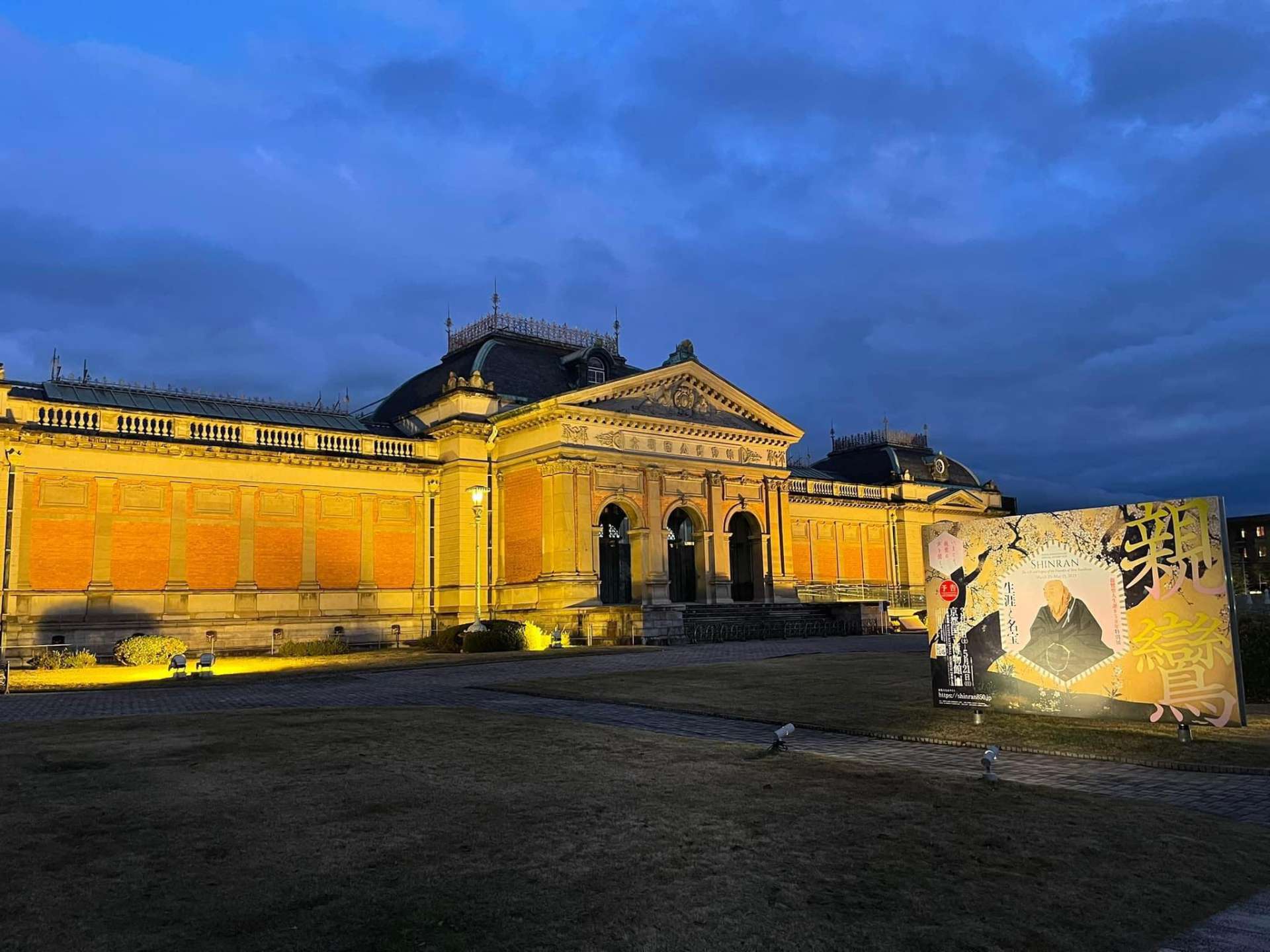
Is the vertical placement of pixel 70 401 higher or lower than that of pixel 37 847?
higher

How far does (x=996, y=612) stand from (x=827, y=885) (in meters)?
8.66

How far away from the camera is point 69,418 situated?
34219 mm

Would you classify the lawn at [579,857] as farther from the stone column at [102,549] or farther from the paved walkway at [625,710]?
the stone column at [102,549]

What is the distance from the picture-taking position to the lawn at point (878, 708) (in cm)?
1177

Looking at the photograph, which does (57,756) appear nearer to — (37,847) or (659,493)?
(37,847)

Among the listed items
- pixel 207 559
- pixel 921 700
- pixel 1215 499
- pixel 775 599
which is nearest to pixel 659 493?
pixel 775 599

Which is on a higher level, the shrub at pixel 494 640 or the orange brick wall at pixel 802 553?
the orange brick wall at pixel 802 553

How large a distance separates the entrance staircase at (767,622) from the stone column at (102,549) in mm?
20998

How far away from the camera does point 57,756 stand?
10.6 m

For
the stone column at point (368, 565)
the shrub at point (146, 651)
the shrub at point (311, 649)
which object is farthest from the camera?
the stone column at point (368, 565)

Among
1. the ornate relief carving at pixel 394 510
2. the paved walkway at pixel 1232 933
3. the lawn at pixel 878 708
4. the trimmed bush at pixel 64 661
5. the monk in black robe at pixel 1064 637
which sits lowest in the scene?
the paved walkway at pixel 1232 933

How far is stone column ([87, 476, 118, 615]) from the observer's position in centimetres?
3359

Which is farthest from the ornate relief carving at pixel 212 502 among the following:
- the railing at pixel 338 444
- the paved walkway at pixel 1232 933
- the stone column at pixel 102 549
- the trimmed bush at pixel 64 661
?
the paved walkway at pixel 1232 933

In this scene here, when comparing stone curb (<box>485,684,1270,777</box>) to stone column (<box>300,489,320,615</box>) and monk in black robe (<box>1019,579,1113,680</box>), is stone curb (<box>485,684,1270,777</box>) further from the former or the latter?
stone column (<box>300,489,320,615</box>)
